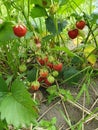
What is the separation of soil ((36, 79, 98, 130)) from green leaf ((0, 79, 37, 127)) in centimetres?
23

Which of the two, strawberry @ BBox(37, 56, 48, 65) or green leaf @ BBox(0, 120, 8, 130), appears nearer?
green leaf @ BBox(0, 120, 8, 130)

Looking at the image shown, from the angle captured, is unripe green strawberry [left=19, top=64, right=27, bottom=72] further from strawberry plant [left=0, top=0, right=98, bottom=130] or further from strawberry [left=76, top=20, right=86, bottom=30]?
strawberry [left=76, top=20, right=86, bottom=30]

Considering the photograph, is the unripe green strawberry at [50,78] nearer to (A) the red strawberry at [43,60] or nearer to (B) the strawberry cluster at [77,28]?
(A) the red strawberry at [43,60]

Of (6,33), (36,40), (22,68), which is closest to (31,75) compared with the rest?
(22,68)

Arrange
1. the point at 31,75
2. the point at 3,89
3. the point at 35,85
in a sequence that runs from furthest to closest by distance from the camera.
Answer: the point at 31,75, the point at 35,85, the point at 3,89

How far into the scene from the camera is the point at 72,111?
1435mm

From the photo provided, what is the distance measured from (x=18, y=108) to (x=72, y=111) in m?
0.32

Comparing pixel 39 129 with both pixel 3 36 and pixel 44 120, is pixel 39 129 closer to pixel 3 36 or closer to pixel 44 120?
pixel 44 120

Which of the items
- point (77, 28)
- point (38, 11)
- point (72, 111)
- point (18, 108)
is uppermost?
point (38, 11)

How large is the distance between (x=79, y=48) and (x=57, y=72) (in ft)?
0.59

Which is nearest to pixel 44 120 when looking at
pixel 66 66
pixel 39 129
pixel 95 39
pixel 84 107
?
pixel 39 129

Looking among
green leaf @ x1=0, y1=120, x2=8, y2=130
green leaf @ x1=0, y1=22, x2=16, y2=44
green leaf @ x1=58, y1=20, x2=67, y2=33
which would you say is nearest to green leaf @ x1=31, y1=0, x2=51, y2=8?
green leaf @ x1=58, y1=20, x2=67, y2=33

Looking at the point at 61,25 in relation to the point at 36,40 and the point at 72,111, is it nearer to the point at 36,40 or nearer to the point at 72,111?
the point at 36,40

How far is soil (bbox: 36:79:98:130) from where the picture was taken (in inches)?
54.6
